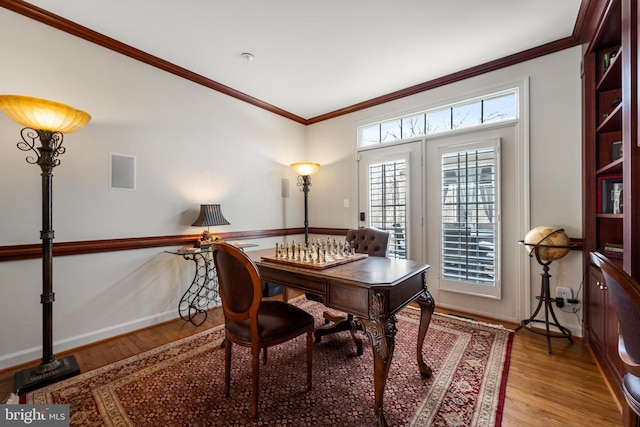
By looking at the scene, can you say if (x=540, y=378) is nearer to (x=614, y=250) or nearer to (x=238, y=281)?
(x=614, y=250)

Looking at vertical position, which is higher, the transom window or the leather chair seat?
the transom window

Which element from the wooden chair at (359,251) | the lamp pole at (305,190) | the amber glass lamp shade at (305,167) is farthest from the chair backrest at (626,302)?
the lamp pole at (305,190)

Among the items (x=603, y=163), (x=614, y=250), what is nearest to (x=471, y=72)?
(x=603, y=163)

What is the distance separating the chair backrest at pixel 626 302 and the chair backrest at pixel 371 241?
159cm

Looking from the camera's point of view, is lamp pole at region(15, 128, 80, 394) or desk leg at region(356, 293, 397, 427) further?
lamp pole at region(15, 128, 80, 394)

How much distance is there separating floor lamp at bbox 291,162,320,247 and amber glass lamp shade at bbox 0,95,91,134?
242 cm

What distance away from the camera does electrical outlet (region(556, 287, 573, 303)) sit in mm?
2502

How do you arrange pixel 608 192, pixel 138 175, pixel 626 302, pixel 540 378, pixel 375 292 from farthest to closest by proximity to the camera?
1. pixel 138 175
2. pixel 608 192
3. pixel 540 378
4. pixel 375 292
5. pixel 626 302

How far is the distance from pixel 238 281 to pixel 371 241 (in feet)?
4.72

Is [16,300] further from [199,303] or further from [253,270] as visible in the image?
[253,270]

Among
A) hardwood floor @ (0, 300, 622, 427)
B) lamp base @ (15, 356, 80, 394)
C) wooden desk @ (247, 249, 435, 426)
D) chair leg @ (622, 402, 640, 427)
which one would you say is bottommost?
hardwood floor @ (0, 300, 622, 427)

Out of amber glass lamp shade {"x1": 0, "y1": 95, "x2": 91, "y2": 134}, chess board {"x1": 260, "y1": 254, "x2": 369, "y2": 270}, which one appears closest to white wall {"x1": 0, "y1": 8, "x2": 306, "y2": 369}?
Result: amber glass lamp shade {"x1": 0, "y1": 95, "x2": 91, "y2": 134}

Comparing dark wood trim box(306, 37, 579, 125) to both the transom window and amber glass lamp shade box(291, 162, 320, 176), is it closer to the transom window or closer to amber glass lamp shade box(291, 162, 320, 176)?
the transom window

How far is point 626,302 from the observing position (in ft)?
3.04
